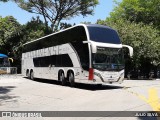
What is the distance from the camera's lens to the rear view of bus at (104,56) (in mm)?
19062

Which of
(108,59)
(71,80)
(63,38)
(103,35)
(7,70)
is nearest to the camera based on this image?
(108,59)

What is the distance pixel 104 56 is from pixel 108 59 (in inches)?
14.2

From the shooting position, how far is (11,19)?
178 feet

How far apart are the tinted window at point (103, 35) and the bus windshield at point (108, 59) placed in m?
0.59

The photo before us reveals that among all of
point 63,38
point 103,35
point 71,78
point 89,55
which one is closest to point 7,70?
point 63,38

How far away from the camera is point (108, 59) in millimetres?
19609

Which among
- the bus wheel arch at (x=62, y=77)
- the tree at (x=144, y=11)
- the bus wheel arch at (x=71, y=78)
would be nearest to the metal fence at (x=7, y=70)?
the tree at (x=144, y=11)

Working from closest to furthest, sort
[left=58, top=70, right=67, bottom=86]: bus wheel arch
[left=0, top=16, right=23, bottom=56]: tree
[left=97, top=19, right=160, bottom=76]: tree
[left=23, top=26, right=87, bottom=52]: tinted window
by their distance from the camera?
1. [left=23, top=26, right=87, bottom=52]: tinted window
2. [left=58, top=70, right=67, bottom=86]: bus wheel arch
3. [left=97, top=19, right=160, bottom=76]: tree
4. [left=0, top=16, right=23, bottom=56]: tree

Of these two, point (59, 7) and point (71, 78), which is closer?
point (71, 78)

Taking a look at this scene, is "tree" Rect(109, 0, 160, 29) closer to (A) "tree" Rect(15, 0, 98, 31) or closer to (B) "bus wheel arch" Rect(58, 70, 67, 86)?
(A) "tree" Rect(15, 0, 98, 31)

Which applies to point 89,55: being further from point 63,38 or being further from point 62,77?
point 62,77

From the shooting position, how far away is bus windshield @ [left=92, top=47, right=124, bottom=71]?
62.9 ft

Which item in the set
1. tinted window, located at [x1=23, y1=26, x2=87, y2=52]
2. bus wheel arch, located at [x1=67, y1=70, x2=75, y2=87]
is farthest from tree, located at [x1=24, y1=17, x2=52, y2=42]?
bus wheel arch, located at [x1=67, y1=70, x2=75, y2=87]

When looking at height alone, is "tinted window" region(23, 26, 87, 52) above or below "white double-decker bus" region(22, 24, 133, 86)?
above
